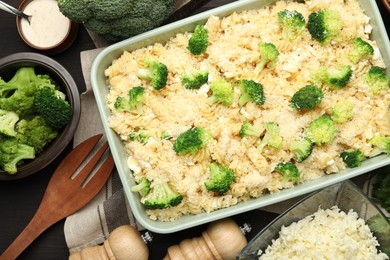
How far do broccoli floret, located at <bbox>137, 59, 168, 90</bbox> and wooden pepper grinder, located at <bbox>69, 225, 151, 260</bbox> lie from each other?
2.63ft

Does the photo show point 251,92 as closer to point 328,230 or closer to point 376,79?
point 376,79

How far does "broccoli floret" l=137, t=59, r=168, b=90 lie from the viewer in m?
2.62

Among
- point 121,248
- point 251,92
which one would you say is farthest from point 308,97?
point 121,248

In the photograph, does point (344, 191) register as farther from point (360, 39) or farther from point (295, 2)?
point (295, 2)

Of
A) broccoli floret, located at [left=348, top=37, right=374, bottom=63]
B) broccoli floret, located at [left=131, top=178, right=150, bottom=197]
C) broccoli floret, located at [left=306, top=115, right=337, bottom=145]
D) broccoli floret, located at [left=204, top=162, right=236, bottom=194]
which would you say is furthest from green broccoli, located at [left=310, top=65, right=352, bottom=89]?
broccoli floret, located at [left=131, top=178, right=150, bottom=197]

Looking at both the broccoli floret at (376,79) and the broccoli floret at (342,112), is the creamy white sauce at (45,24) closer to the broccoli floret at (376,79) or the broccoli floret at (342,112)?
the broccoli floret at (342,112)

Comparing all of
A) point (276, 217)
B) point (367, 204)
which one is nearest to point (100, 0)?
point (276, 217)

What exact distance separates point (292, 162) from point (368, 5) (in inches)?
34.0

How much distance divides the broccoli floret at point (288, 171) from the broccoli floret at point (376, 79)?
54 cm

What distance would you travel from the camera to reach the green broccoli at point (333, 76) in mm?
2588

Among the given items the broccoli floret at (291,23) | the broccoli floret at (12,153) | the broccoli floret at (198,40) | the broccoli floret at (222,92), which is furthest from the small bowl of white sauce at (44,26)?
the broccoli floret at (291,23)

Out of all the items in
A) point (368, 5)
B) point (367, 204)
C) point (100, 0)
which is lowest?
point (367, 204)

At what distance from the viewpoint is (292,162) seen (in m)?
2.69

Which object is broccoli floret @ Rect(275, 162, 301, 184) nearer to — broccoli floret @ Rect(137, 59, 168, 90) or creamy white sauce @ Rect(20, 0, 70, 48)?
broccoli floret @ Rect(137, 59, 168, 90)
